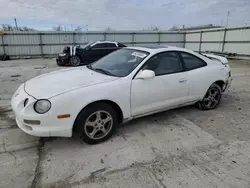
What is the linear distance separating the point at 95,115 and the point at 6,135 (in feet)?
5.20

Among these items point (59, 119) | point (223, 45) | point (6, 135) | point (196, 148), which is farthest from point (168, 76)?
point (223, 45)

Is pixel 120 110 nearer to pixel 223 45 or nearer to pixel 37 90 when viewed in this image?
pixel 37 90

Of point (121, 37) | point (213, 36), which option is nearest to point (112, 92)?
point (121, 37)

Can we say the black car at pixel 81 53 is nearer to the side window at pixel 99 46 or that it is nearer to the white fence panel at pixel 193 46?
the side window at pixel 99 46

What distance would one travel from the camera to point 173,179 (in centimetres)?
228

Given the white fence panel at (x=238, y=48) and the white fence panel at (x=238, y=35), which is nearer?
the white fence panel at (x=238, y=35)

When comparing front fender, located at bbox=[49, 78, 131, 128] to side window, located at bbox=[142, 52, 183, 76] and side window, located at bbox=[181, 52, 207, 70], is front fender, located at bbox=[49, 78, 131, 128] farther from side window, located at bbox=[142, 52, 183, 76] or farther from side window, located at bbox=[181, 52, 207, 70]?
side window, located at bbox=[181, 52, 207, 70]

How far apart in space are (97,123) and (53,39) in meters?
16.6

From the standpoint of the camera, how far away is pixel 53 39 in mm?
17484

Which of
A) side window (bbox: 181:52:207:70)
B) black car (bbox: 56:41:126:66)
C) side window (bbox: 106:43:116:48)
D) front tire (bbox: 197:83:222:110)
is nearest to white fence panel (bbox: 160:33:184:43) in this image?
side window (bbox: 106:43:116:48)

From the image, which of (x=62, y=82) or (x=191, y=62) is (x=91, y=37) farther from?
(x=62, y=82)

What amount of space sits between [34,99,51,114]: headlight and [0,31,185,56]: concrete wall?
1334 centimetres

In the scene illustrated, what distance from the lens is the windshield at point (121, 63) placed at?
10.9ft

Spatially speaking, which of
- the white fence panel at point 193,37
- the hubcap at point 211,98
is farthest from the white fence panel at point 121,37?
the hubcap at point 211,98
